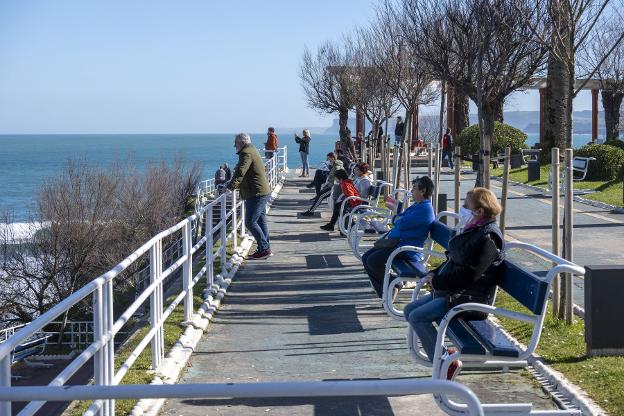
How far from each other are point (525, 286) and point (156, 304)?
3.08m

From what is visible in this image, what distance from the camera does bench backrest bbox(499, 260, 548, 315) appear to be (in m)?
6.06

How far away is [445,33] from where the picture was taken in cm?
1644

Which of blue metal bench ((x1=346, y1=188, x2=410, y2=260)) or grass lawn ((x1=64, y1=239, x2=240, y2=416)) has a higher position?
blue metal bench ((x1=346, y1=188, x2=410, y2=260))

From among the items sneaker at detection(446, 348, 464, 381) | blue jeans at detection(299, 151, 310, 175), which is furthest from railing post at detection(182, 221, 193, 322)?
blue jeans at detection(299, 151, 310, 175)

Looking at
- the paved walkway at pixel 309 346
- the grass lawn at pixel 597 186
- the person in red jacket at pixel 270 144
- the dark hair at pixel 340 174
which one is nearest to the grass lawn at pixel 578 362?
the paved walkway at pixel 309 346

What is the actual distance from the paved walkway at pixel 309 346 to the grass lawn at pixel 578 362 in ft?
1.23

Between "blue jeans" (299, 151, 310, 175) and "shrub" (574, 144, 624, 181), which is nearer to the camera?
"shrub" (574, 144, 624, 181)

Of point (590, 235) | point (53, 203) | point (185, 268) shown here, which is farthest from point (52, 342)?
point (185, 268)

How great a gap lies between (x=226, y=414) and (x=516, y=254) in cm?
848

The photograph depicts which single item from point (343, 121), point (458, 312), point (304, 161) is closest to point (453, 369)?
point (458, 312)

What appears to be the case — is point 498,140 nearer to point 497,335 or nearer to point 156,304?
point 156,304

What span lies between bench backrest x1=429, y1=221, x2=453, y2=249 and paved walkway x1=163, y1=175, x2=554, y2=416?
94 cm

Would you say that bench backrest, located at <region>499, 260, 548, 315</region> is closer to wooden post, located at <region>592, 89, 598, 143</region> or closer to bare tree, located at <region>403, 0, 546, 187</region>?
bare tree, located at <region>403, 0, 546, 187</region>

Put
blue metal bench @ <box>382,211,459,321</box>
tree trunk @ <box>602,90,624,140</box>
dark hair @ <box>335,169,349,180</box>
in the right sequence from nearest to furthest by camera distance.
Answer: blue metal bench @ <box>382,211,459,321</box>, dark hair @ <box>335,169,349,180</box>, tree trunk @ <box>602,90,624,140</box>
